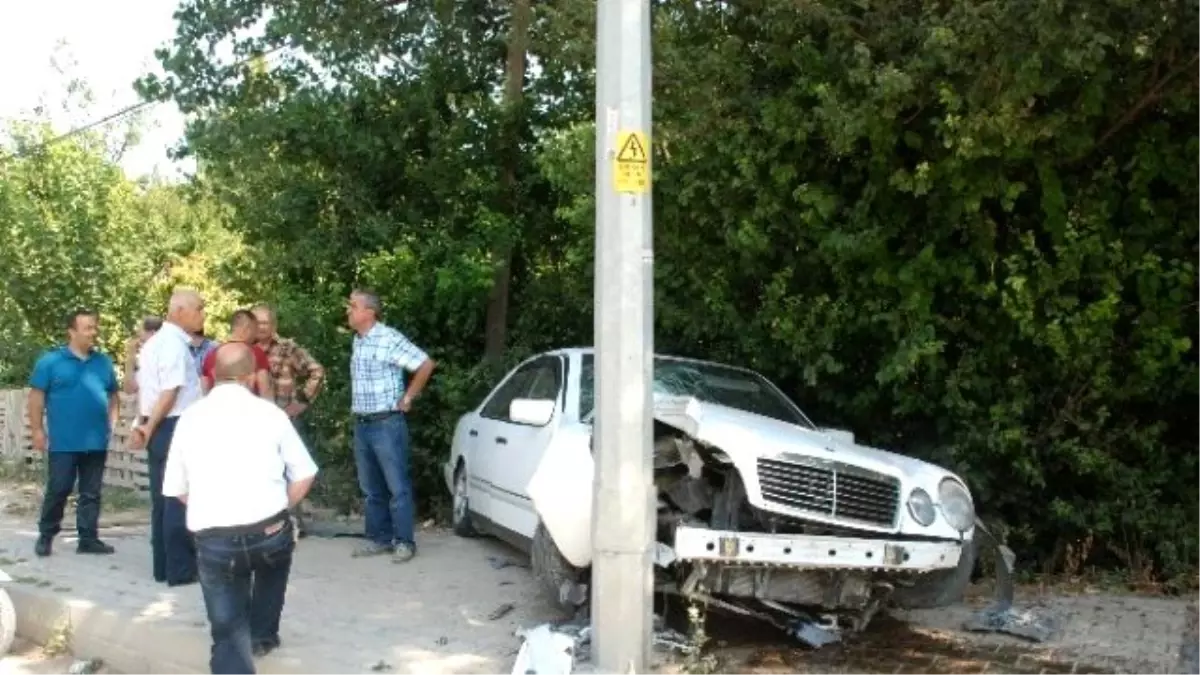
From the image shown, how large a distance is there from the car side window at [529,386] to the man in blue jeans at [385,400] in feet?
2.04

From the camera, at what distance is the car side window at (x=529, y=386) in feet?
26.0

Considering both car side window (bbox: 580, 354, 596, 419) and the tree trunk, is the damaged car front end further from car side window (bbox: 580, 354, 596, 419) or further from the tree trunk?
the tree trunk

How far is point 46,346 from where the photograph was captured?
18.8 metres

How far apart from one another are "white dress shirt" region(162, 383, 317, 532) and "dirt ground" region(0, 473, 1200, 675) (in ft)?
3.27

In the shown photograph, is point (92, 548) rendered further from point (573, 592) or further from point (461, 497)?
point (573, 592)

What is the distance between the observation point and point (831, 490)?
232 inches

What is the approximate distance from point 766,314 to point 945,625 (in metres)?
2.58

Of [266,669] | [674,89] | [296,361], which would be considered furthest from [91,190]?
[266,669]

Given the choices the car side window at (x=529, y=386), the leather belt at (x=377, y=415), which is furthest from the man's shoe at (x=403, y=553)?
the car side window at (x=529, y=386)

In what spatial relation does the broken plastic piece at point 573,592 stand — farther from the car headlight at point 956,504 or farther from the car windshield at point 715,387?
the car headlight at point 956,504

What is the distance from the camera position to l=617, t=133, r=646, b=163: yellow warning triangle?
541 cm

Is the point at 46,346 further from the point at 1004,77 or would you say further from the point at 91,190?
the point at 1004,77

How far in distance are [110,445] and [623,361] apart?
7334mm

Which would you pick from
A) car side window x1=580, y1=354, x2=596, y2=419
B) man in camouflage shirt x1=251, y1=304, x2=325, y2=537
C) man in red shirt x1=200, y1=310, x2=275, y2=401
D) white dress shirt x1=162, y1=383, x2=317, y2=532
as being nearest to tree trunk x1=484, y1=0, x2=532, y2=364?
man in camouflage shirt x1=251, y1=304, x2=325, y2=537
